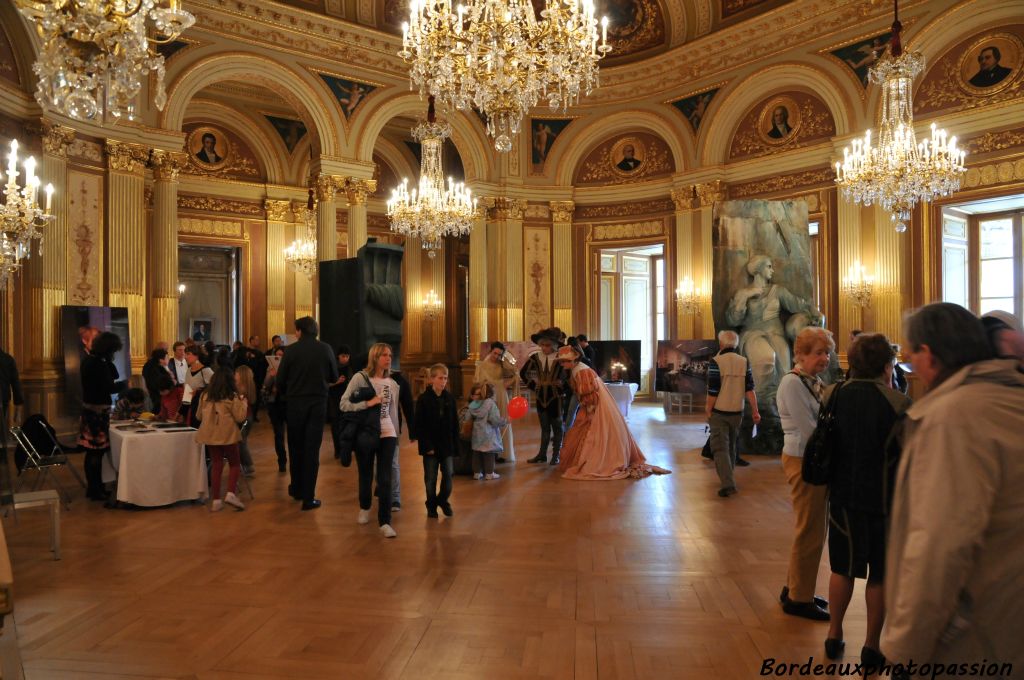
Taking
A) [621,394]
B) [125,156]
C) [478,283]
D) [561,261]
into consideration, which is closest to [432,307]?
[478,283]

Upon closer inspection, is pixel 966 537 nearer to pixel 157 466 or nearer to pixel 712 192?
pixel 157 466

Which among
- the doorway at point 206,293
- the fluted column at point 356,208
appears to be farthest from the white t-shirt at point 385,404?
the doorway at point 206,293

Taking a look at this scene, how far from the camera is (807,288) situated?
970cm

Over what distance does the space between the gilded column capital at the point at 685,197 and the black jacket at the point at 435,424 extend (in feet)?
37.3

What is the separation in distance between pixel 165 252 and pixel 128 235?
1.06 meters

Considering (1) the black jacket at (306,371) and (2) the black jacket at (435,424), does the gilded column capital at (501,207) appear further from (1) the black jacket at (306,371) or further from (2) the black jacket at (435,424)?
(2) the black jacket at (435,424)

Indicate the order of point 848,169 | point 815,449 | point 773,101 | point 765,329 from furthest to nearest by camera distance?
point 773,101 → point 848,169 → point 765,329 → point 815,449

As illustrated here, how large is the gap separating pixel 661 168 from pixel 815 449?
47.3 ft

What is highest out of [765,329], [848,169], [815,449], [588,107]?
[588,107]

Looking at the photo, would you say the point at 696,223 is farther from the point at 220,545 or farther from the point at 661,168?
the point at 220,545

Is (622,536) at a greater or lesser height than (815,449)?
lesser

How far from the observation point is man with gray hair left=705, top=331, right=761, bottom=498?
679 cm

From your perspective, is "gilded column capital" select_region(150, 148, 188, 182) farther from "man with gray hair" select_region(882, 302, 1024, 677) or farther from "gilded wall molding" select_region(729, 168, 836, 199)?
"man with gray hair" select_region(882, 302, 1024, 677)

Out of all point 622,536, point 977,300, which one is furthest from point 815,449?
point 977,300
